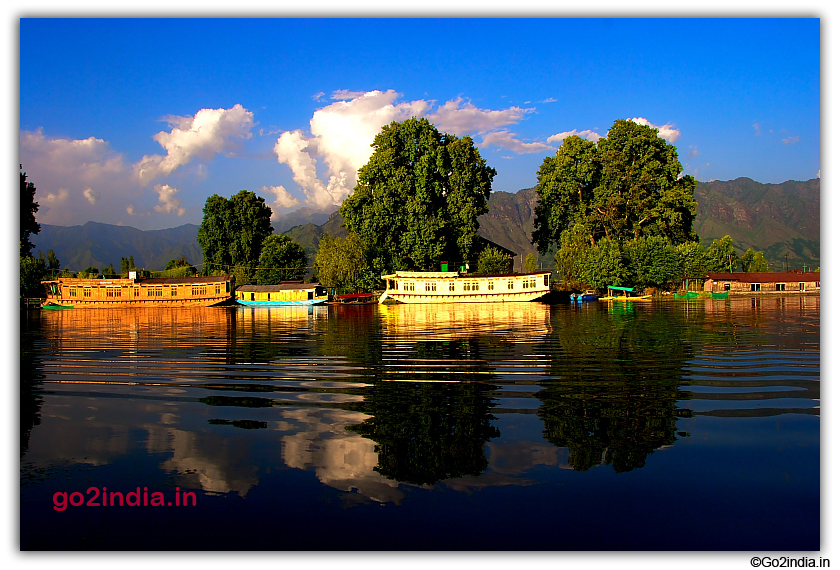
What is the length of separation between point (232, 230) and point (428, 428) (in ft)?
227

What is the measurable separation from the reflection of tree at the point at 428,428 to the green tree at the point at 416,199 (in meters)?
50.6

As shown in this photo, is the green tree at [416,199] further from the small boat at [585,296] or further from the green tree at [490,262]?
the small boat at [585,296]

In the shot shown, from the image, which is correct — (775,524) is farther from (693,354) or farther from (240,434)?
(693,354)

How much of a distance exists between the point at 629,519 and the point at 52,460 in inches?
279

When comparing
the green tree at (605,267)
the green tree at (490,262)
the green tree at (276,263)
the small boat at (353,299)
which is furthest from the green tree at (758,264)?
the green tree at (276,263)

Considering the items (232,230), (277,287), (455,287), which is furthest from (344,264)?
(232,230)

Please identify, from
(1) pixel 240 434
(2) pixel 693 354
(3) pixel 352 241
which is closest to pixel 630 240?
(3) pixel 352 241

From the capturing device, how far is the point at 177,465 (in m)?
7.04

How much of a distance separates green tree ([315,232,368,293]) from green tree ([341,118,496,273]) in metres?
1.35

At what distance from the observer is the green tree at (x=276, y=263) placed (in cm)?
6962

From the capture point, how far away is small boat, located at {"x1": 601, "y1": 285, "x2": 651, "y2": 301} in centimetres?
5728

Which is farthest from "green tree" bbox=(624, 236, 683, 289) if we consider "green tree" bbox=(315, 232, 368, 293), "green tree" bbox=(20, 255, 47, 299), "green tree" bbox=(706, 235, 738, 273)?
"green tree" bbox=(20, 255, 47, 299)

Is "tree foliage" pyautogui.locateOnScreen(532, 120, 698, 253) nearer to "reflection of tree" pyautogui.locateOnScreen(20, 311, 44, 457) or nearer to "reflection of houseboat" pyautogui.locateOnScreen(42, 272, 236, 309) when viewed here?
"reflection of houseboat" pyautogui.locateOnScreen(42, 272, 236, 309)

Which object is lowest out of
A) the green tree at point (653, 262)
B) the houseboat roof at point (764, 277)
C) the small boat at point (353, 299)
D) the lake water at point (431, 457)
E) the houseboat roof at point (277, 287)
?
the lake water at point (431, 457)
